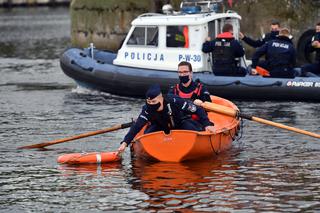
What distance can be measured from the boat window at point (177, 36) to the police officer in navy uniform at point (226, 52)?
74cm

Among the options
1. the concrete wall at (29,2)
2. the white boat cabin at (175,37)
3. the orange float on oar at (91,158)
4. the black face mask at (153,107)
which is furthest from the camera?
the concrete wall at (29,2)

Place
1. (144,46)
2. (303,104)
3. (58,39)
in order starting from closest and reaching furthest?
1. (303,104)
2. (144,46)
3. (58,39)

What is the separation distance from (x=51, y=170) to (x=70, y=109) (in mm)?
7644

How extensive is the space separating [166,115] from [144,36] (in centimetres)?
909

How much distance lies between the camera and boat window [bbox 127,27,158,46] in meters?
23.7

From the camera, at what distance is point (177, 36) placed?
23.5 meters

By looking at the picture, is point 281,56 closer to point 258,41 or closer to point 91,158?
point 258,41

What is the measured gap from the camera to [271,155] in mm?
16359

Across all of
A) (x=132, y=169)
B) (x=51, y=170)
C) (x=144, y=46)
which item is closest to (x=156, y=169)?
(x=132, y=169)

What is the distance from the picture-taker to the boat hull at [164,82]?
2192 cm

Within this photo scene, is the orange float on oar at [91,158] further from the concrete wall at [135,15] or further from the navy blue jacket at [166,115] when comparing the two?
the concrete wall at [135,15]

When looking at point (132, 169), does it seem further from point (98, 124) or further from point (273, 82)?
point (273, 82)

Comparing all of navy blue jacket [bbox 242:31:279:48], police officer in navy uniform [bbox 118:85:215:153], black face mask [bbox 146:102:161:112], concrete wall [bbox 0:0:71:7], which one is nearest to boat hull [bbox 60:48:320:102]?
navy blue jacket [bbox 242:31:279:48]

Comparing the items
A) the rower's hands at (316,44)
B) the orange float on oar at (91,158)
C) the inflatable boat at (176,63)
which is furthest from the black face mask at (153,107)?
the rower's hands at (316,44)
